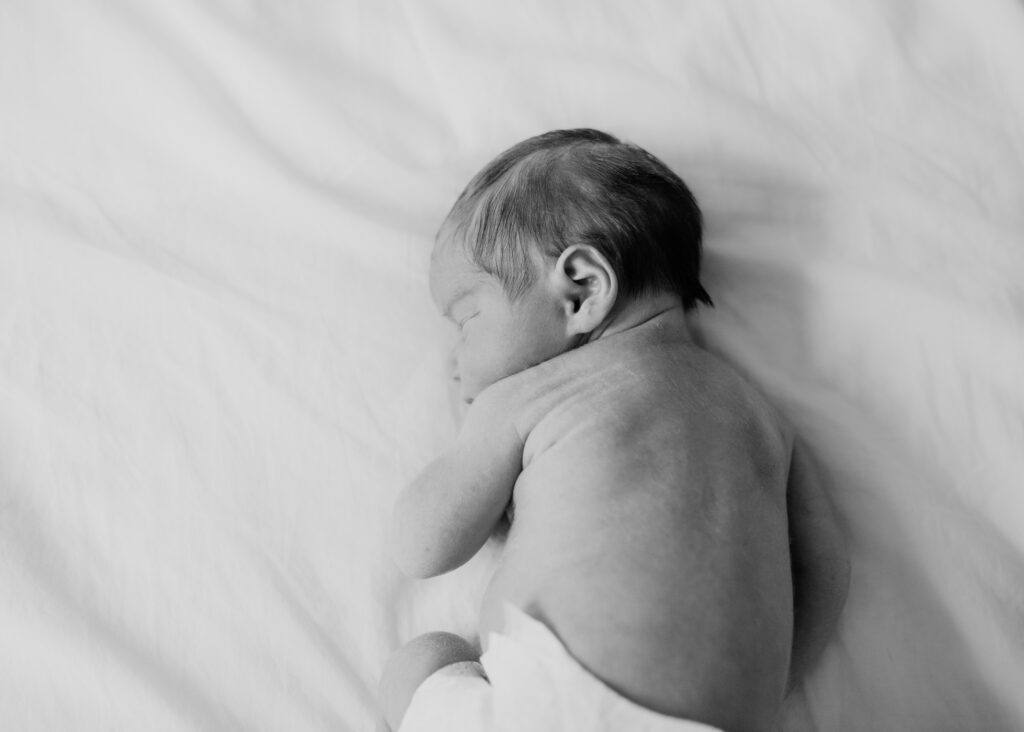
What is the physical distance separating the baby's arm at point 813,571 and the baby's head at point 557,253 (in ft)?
0.93

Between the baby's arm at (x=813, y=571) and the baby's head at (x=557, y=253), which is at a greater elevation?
the baby's head at (x=557, y=253)

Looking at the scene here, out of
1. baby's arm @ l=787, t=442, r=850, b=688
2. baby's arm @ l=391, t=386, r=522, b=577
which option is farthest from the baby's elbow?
baby's arm @ l=787, t=442, r=850, b=688

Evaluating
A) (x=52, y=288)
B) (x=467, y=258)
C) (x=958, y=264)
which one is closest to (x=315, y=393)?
(x=467, y=258)

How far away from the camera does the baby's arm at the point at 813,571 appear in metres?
1.13

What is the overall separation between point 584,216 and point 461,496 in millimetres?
333

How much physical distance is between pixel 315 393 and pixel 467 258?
255 mm

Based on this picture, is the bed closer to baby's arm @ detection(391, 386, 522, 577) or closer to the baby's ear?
baby's arm @ detection(391, 386, 522, 577)

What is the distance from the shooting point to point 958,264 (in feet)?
4.16

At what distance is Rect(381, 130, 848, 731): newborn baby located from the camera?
95cm

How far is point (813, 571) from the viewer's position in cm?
114

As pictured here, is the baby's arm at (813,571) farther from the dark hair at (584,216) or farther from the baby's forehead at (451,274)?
the baby's forehead at (451,274)

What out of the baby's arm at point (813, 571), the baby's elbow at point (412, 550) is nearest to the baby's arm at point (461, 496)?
the baby's elbow at point (412, 550)

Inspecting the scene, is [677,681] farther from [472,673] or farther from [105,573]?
[105,573]

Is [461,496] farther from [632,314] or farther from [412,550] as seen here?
[632,314]
